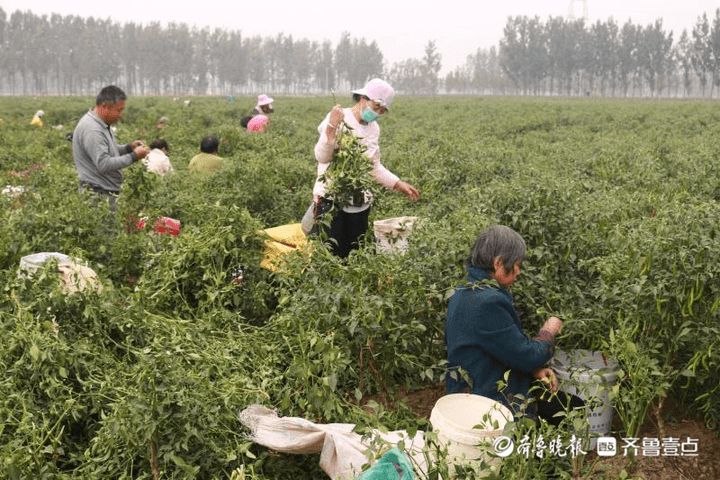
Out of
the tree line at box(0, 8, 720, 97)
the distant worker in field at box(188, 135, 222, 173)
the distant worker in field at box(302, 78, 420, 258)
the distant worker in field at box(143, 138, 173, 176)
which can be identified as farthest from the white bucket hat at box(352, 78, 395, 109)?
the tree line at box(0, 8, 720, 97)

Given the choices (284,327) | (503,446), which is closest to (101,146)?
(284,327)

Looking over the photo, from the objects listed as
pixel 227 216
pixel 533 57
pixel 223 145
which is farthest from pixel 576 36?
pixel 227 216

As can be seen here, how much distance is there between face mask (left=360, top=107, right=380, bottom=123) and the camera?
4820mm

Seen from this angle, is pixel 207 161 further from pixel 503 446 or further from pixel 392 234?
pixel 503 446

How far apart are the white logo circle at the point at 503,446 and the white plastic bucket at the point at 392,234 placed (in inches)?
81.5

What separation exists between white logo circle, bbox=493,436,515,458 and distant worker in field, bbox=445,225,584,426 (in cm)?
39

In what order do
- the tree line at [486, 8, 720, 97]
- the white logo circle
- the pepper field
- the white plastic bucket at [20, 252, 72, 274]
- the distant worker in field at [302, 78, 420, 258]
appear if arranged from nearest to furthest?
the white logo circle → the pepper field → the white plastic bucket at [20, 252, 72, 274] → the distant worker in field at [302, 78, 420, 258] → the tree line at [486, 8, 720, 97]

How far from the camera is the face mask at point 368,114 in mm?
4820

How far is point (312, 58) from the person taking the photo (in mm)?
119438

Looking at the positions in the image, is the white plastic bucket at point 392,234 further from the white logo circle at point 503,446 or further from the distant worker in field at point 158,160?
the distant worker in field at point 158,160

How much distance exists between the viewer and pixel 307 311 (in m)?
3.68

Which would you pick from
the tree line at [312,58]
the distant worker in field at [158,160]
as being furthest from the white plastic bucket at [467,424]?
the tree line at [312,58]

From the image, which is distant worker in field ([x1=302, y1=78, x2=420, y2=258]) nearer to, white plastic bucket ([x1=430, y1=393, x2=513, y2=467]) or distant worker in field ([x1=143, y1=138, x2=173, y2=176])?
white plastic bucket ([x1=430, y1=393, x2=513, y2=467])

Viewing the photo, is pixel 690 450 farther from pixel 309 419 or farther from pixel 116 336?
pixel 116 336
